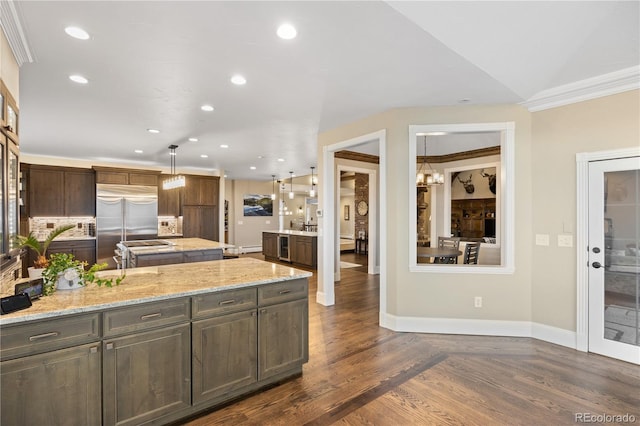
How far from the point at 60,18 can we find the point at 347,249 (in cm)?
1054

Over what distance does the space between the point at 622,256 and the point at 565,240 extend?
18.6 inches

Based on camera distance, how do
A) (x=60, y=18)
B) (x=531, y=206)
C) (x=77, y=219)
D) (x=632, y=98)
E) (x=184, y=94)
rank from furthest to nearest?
(x=77, y=219) → (x=531, y=206) → (x=184, y=94) → (x=632, y=98) → (x=60, y=18)

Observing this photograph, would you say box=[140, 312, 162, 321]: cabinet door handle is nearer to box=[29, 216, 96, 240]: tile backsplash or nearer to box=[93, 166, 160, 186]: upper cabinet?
box=[29, 216, 96, 240]: tile backsplash

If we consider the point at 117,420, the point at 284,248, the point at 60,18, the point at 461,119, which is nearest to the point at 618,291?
the point at 461,119

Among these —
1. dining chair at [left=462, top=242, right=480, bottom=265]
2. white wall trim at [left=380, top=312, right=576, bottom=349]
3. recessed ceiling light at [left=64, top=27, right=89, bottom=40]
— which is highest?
recessed ceiling light at [left=64, top=27, right=89, bottom=40]

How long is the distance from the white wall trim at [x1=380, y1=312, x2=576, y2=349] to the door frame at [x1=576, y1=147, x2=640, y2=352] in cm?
26

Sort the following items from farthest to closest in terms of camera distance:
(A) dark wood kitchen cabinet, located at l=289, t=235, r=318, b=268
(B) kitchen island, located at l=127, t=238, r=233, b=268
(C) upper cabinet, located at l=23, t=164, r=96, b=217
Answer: (A) dark wood kitchen cabinet, located at l=289, t=235, r=318, b=268
(C) upper cabinet, located at l=23, t=164, r=96, b=217
(B) kitchen island, located at l=127, t=238, r=233, b=268

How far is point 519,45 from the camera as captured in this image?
8.80 ft

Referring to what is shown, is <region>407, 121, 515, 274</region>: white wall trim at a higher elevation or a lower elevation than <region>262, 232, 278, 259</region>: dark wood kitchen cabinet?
higher

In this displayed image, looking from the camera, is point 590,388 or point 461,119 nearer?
point 590,388

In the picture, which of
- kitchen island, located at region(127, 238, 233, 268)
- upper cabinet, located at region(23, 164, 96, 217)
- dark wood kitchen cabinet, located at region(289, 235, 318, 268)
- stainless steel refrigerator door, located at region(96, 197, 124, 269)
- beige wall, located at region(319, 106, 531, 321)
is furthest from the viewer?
dark wood kitchen cabinet, located at region(289, 235, 318, 268)

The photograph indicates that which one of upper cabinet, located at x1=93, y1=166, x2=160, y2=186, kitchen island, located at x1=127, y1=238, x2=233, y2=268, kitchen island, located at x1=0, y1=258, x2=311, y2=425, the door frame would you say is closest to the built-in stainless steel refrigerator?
upper cabinet, located at x1=93, y1=166, x2=160, y2=186

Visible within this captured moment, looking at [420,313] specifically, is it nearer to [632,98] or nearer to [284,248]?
[632,98]

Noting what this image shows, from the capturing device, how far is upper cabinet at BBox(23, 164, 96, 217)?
22.0 ft
